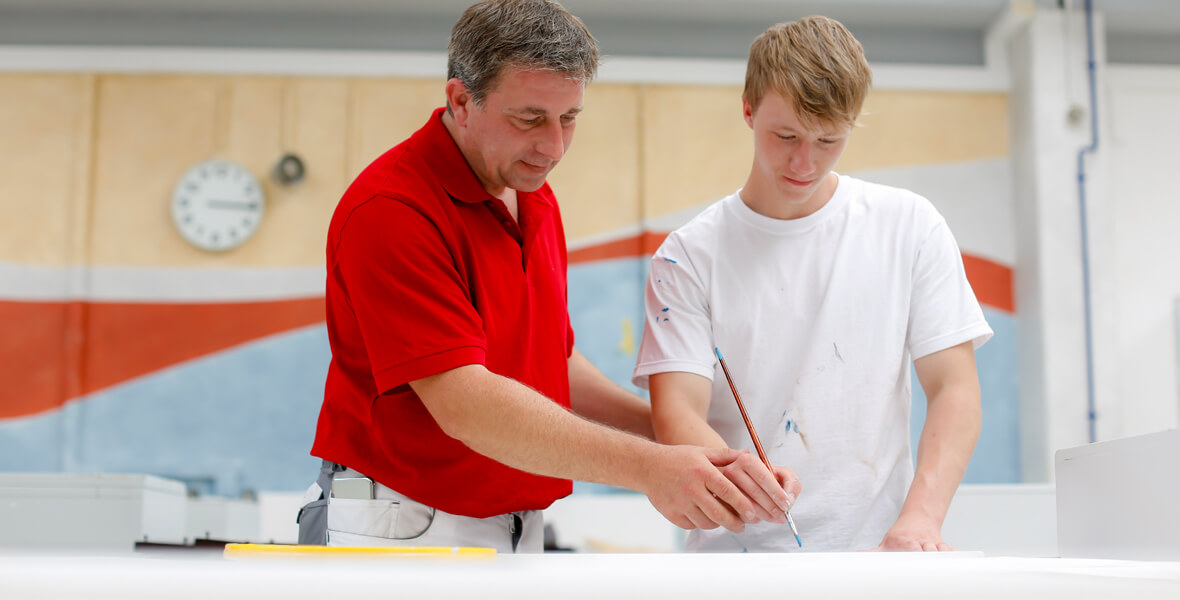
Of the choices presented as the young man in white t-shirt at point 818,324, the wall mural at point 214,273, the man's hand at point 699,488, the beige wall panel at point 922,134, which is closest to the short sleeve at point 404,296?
the man's hand at point 699,488

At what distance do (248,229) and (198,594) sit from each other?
461cm

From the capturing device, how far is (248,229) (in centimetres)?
481

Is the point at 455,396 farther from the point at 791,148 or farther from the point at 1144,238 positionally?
the point at 1144,238

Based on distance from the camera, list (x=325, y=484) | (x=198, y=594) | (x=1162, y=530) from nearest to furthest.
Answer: (x=198, y=594) → (x=1162, y=530) → (x=325, y=484)

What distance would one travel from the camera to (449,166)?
1396 millimetres

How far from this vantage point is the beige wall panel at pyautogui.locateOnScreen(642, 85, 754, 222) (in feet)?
16.3

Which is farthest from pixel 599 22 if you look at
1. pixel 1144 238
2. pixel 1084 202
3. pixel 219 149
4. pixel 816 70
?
pixel 816 70

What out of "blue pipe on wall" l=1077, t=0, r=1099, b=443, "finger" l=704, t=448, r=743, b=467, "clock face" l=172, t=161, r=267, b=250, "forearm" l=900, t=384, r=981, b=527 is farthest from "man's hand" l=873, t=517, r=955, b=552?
"clock face" l=172, t=161, r=267, b=250

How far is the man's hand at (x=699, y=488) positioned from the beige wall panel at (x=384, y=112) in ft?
12.8

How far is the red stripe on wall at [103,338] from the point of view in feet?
15.5

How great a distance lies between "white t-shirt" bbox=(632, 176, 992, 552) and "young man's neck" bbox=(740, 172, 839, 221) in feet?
0.05

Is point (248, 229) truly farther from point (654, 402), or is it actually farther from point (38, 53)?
→ point (654, 402)

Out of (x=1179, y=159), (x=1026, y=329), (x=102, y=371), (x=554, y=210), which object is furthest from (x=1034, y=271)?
(x=102, y=371)

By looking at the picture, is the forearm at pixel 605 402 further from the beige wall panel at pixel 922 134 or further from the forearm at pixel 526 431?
the beige wall panel at pixel 922 134
